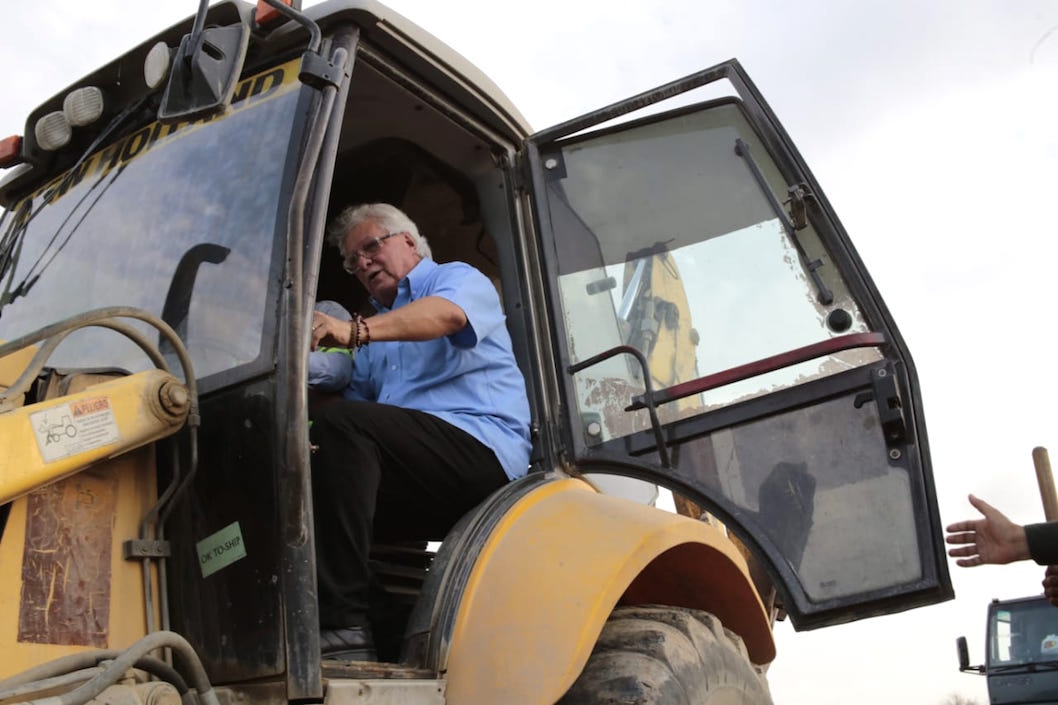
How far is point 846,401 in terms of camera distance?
304 cm

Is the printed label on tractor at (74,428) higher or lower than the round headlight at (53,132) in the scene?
lower

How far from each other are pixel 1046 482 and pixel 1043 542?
2.64 ft

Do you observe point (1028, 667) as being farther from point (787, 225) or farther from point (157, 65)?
point (157, 65)

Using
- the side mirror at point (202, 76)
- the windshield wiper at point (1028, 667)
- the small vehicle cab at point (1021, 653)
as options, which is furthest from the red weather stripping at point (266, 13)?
the windshield wiper at point (1028, 667)

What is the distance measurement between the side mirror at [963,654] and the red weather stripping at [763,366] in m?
15.8

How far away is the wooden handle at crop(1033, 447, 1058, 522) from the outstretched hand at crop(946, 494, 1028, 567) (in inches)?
28.6

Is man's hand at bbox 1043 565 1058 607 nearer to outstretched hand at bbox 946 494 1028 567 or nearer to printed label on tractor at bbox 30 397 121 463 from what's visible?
outstretched hand at bbox 946 494 1028 567

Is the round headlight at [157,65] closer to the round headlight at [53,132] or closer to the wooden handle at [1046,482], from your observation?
the round headlight at [53,132]

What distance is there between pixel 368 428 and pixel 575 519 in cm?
54

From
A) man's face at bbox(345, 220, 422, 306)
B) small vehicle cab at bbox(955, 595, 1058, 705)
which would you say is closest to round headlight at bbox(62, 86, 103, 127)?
man's face at bbox(345, 220, 422, 306)

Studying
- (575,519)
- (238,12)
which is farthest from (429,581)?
(238,12)

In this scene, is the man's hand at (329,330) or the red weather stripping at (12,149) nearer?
the man's hand at (329,330)

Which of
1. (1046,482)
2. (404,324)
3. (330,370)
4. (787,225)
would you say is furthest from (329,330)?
(1046,482)

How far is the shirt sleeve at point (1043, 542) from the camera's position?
12.9 ft
